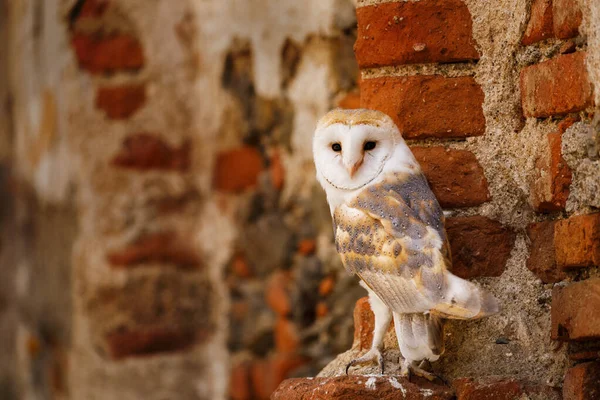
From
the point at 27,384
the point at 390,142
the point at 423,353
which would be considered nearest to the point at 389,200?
the point at 390,142

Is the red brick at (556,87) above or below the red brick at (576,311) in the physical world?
above

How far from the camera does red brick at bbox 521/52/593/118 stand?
4.16ft

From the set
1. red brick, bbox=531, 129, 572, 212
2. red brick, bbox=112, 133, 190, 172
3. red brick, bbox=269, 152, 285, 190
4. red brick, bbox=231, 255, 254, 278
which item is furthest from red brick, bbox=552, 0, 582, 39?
red brick, bbox=112, 133, 190, 172

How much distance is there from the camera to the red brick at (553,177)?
4.28 ft

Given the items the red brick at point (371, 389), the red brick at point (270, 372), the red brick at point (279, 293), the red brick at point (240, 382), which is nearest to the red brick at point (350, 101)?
the red brick at point (279, 293)

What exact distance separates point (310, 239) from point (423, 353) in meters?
1.15

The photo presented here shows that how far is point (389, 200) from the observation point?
1.29m

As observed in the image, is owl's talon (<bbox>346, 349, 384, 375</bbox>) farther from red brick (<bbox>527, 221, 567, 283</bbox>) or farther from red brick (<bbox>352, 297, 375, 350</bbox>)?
red brick (<bbox>527, 221, 567, 283</bbox>)

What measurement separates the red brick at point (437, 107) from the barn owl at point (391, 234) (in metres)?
0.07

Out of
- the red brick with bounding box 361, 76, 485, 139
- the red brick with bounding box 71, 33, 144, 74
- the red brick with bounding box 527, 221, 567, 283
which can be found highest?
the red brick with bounding box 71, 33, 144, 74

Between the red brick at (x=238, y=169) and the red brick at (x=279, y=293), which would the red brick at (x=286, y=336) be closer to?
the red brick at (x=279, y=293)

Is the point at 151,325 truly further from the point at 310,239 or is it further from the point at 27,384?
the point at 27,384

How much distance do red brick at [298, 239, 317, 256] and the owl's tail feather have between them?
1182 mm

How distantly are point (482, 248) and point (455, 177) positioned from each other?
10 centimetres
